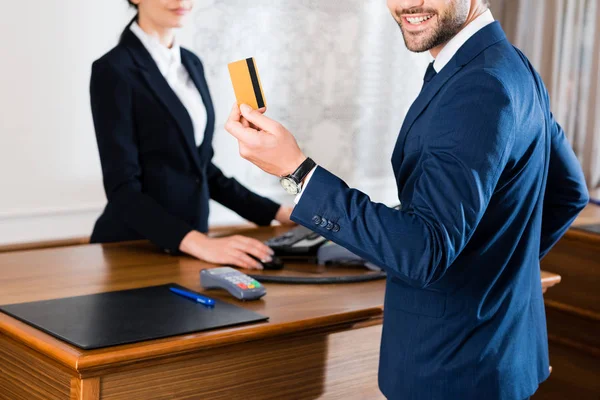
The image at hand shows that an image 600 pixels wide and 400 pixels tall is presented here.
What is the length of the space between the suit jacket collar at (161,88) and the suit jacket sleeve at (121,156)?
0.10 m

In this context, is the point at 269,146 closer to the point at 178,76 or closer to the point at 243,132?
the point at 243,132

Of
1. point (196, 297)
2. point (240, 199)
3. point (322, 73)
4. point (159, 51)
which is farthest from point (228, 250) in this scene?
point (322, 73)

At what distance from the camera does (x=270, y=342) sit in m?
1.91

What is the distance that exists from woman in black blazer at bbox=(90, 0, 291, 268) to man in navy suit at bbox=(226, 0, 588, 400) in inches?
34.5

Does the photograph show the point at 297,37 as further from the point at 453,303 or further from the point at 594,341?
the point at 453,303

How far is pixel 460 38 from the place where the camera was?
1.64m

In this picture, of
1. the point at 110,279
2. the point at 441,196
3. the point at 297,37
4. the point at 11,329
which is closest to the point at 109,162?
the point at 110,279

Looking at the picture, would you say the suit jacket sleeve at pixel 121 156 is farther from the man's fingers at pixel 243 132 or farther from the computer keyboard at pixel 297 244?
the man's fingers at pixel 243 132

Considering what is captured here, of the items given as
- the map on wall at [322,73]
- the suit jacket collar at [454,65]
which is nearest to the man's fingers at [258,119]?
the suit jacket collar at [454,65]

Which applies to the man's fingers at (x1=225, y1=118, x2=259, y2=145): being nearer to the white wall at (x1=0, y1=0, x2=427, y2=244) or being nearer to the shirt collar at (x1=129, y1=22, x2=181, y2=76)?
the shirt collar at (x1=129, y1=22, x2=181, y2=76)

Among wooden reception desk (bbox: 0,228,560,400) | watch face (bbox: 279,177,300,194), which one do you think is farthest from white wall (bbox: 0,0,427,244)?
watch face (bbox: 279,177,300,194)

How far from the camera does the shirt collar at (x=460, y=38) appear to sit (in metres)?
1.64

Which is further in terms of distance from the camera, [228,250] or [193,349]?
[228,250]

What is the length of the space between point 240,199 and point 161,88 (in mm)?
578
